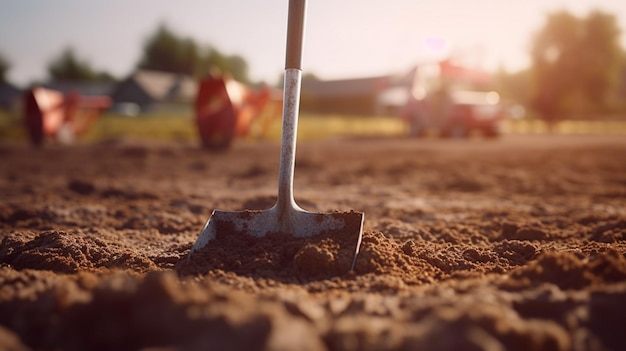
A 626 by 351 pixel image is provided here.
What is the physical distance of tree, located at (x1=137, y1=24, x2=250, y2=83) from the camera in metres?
60.5

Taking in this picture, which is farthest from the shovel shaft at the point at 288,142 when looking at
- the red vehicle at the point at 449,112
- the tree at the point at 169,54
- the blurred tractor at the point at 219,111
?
the tree at the point at 169,54

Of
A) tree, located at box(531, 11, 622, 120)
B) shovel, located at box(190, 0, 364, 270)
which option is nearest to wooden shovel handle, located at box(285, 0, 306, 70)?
shovel, located at box(190, 0, 364, 270)

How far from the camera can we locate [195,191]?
6055 mm

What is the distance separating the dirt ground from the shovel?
0.46 feet

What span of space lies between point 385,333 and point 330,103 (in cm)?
4881

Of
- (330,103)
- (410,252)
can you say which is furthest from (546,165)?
(330,103)

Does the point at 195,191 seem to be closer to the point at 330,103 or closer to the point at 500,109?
the point at 500,109

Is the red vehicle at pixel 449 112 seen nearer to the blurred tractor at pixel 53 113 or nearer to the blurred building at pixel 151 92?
the blurred tractor at pixel 53 113

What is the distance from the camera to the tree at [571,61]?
38531mm

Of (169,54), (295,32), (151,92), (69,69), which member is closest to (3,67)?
(69,69)

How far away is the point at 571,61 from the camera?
127ft

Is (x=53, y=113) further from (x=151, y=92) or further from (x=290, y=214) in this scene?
(x=151, y=92)

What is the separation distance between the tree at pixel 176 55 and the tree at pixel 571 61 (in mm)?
36226

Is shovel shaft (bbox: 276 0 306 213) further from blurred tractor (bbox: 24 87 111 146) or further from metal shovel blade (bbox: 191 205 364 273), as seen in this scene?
blurred tractor (bbox: 24 87 111 146)
